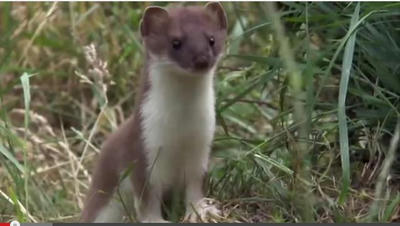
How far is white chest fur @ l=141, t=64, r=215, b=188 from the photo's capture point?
405 cm

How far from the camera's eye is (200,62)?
3.89m


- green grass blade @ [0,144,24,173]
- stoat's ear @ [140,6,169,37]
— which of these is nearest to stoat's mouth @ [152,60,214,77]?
stoat's ear @ [140,6,169,37]

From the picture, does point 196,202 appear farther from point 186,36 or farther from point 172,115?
point 186,36

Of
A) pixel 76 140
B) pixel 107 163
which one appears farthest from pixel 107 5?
pixel 107 163

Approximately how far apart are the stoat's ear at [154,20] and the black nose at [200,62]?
24 cm

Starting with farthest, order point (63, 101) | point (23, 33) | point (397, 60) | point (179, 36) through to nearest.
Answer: point (63, 101), point (23, 33), point (397, 60), point (179, 36)

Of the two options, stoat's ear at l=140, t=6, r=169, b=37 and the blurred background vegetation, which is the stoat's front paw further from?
stoat's ear at l=140, t=6, r=169, b=37

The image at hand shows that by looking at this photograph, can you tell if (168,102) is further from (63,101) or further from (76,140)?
(63,101)

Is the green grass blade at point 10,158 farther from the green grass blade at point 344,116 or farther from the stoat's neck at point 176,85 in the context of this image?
the green grass blade at point 344,116

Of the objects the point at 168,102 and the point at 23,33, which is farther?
the point at 23,33

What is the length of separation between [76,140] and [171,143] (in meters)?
1.88

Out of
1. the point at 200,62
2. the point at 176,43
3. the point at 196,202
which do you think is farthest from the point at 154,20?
the point at 196,202


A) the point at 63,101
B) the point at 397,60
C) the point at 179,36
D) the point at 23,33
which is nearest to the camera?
the point at 179,36

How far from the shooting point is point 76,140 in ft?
19.3
